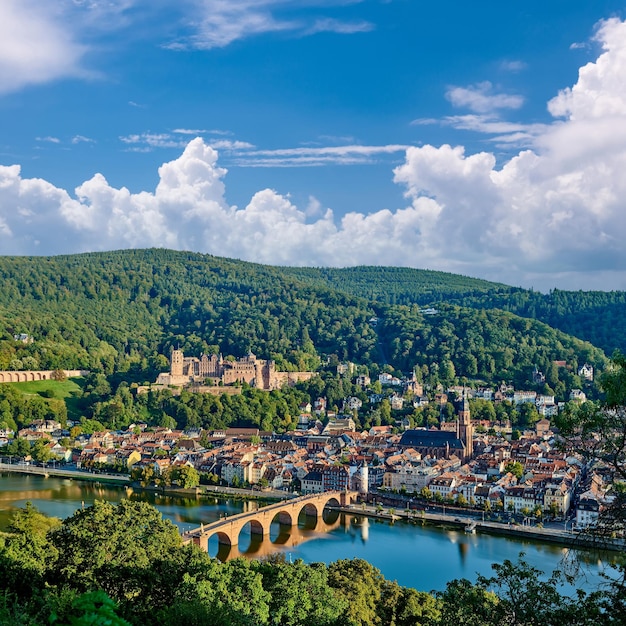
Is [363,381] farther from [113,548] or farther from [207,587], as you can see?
[207,587]

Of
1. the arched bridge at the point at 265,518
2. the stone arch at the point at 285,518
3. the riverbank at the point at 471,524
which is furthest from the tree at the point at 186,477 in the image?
the riverbank at the point at 471,524

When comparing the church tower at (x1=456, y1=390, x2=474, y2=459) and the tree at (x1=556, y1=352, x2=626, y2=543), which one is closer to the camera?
the tree at (x1=556, y1=352, x2=626, y2=543)

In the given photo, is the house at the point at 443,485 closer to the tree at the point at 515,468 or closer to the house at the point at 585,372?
the tree at the point at 515,468

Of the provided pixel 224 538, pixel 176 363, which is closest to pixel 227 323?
pixel 176 363

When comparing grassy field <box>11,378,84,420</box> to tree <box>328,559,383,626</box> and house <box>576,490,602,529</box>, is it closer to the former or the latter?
house <box>576,490,602,529</box>

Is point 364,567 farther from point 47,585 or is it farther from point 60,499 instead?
point 60,499

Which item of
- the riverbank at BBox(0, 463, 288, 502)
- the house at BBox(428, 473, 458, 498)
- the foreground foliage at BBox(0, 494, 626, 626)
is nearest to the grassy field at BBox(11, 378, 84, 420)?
the riverbank at BBox(0, 463, 288, 502)
